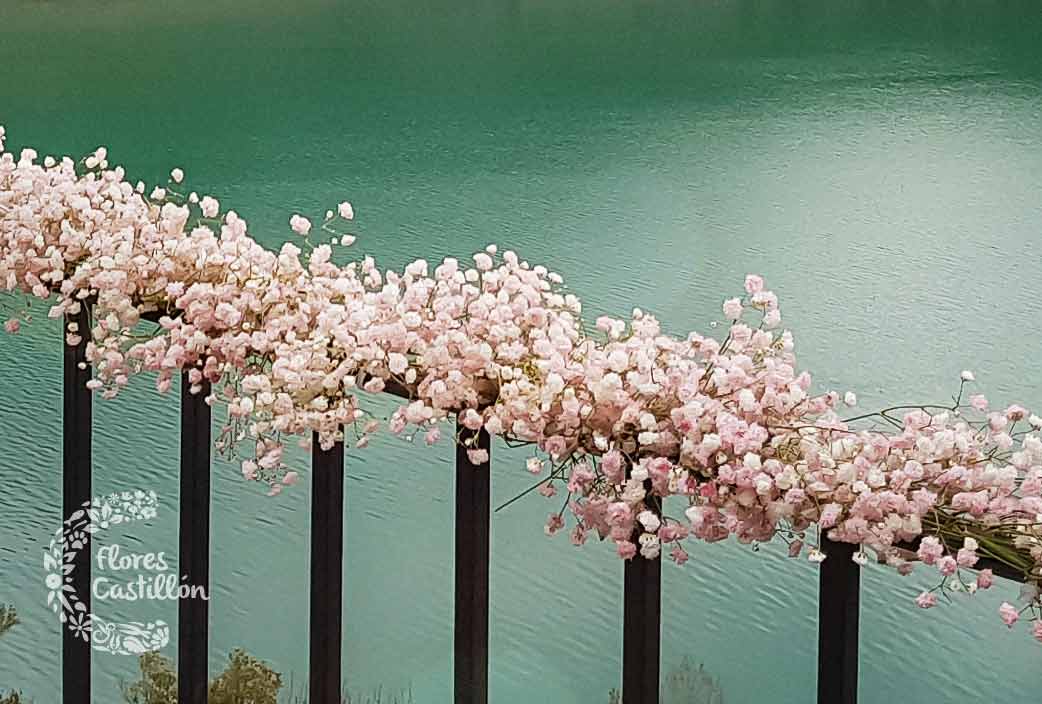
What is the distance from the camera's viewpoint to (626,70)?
7.11 meters

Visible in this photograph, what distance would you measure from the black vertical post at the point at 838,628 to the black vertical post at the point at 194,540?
598 mm

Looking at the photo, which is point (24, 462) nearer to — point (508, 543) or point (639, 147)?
point (508, 543)

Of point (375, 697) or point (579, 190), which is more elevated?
point (579, 190)

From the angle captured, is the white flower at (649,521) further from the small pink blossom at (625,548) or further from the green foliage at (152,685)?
the green foliage at (152,685)

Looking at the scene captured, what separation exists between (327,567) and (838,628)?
45 cm

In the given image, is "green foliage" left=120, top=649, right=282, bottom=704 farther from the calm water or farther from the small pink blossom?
the small pink blossom

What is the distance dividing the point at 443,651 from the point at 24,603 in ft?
5.53

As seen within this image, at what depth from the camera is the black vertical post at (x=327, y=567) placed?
121 cm

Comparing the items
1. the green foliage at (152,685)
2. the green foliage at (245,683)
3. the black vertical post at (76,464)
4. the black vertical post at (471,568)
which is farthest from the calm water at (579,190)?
the black vertical post at (471,568)

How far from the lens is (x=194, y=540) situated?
4.43 ft

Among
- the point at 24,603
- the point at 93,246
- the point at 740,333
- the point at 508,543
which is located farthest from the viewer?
the point at 508,543

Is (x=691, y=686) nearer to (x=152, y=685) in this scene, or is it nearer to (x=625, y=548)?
(x=152, y=685)

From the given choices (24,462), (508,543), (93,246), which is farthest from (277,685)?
(93,246)

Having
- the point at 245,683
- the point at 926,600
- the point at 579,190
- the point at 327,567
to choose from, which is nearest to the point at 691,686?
the point at 245,683
